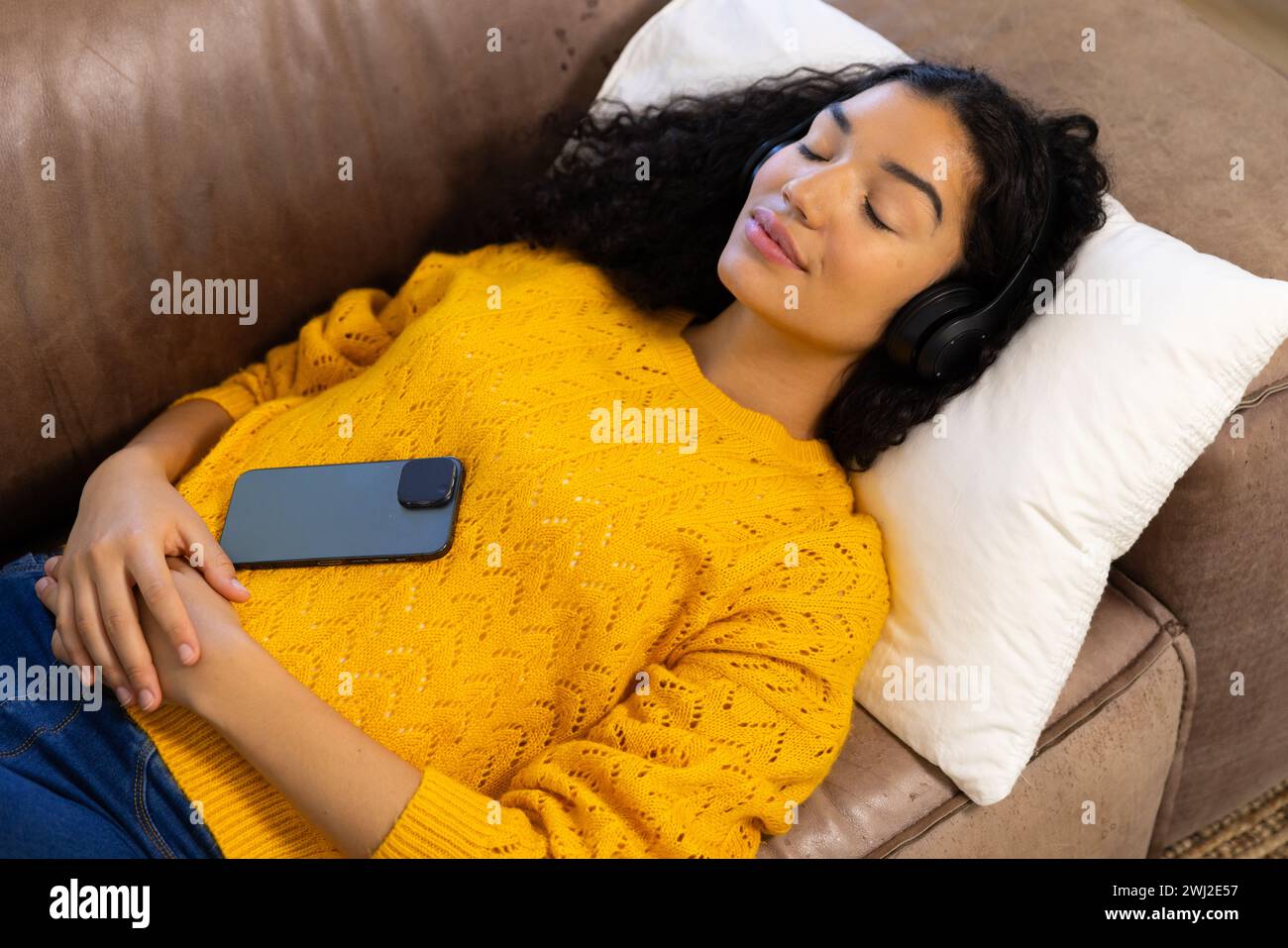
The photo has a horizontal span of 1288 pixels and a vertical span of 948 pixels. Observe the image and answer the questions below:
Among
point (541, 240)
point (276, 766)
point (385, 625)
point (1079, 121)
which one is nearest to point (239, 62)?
point (541, 240)

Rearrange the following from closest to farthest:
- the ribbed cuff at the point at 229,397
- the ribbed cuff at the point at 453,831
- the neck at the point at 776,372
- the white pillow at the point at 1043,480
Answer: the ribbed cuff at the point at 453,831, the white pillow at the point at 1043,480, the neck at the point at 776,372, the ribbed cuff at the point at 229,397

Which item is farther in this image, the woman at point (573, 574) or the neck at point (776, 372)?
the neck at point (776, 372)

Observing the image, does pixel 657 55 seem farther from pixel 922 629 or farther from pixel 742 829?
pixel 742 829

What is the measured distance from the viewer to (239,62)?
1314 millimetres

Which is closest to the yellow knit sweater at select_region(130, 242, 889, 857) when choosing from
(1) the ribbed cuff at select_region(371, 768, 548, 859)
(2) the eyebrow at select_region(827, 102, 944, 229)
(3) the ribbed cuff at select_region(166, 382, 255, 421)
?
(1) the ribbed cuff at select_region(371, 768, 548, 859)

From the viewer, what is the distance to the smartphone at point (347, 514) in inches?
43.6

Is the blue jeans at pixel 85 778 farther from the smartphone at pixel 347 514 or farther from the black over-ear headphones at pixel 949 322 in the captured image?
the black over-ear headphones at pixel 949 322

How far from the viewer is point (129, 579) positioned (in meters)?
1.07

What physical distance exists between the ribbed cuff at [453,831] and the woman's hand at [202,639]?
0.67 feet

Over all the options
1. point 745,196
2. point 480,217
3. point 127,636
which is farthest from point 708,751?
point 480,217

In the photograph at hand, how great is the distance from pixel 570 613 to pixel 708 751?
0.62 ft

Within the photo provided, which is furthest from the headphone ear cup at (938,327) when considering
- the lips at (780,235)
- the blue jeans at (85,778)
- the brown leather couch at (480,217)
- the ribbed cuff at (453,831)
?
the blue jeans at (85,778)
